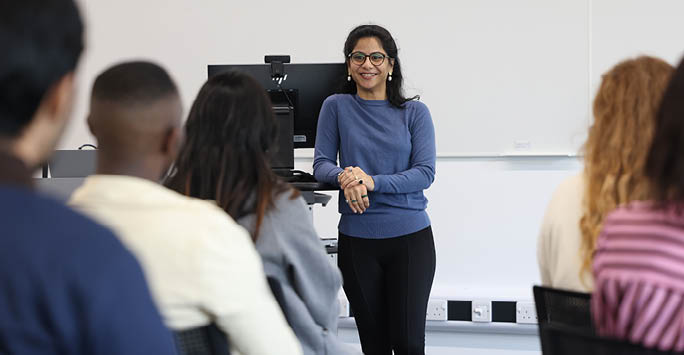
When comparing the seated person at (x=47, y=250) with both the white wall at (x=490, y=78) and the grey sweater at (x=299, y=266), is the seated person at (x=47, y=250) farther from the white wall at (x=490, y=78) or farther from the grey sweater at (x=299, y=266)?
the white wall at (x=490, y=78)

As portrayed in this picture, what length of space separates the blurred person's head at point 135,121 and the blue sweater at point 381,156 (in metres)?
1.41


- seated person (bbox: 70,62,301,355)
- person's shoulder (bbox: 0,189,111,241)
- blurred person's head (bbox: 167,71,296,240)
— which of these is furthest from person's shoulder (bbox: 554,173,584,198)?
person's shoulder (bbox: 0,189,111,241)

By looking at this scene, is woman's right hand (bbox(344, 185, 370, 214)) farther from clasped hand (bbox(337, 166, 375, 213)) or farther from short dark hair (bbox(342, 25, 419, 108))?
short dark hair (bbox(342, 25, 419, 108))

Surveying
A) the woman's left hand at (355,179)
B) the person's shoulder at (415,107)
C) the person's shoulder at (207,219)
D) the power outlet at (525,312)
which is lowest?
the power outlet at (525,312)

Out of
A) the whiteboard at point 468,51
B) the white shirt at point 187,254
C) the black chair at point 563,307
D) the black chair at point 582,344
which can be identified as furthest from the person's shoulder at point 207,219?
the whiteboard at point 468,51

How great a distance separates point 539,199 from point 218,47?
1.88 meters

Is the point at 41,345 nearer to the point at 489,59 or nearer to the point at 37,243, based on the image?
the point at 37,243

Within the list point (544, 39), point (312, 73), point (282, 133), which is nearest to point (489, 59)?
point (544, 39)

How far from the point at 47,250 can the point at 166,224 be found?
456 mm

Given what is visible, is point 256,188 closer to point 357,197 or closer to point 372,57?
point 357,197

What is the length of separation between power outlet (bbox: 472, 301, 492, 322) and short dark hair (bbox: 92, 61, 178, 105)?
2948mm

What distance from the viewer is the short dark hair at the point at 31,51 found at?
0.69 meters

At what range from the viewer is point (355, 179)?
2572 millimetres

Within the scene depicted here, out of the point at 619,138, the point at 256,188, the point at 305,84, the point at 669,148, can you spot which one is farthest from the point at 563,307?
the point at 305,84
